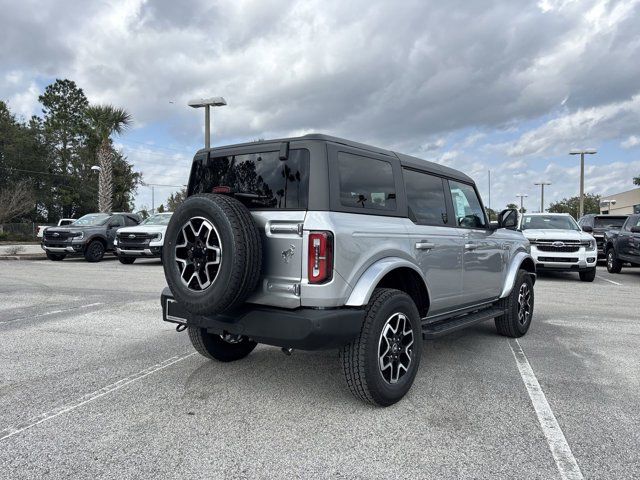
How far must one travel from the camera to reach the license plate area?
3926 millimetres

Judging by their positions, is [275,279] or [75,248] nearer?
[275,279]

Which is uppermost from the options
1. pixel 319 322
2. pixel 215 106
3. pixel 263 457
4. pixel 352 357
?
pixel 215 106

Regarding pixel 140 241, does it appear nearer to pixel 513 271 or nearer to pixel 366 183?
pixel 513 271

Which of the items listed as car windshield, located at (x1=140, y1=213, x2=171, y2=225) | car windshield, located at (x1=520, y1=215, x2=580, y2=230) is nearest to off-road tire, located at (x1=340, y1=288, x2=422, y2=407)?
car windshield, located at (x1=520, y1=215, x2=580, y2=230)

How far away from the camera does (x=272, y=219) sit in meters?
3.56

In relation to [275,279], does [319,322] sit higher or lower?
lower

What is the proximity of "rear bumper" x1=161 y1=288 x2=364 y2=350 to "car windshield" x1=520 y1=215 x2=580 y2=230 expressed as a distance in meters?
11.0

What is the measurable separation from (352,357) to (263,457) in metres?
0.92

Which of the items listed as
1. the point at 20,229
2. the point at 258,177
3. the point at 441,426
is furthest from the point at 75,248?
the point at 20,229

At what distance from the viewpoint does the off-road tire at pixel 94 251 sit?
1683 cm

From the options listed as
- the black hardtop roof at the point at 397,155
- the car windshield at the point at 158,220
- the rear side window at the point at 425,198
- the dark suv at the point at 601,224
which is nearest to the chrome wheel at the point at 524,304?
the black hardtop roof at the point at 397,155

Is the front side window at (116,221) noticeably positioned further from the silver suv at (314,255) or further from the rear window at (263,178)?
the rear window at (263,178)

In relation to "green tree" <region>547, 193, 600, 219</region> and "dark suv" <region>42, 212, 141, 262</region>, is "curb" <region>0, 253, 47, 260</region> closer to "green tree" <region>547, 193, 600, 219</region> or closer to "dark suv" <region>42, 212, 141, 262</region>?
"dark suv" <region>42, 212, 141, 262</region>

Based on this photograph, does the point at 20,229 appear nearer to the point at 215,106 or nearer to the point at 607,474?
the point at 215,106
